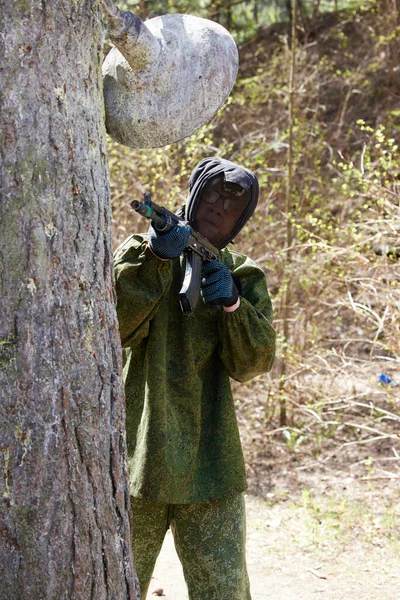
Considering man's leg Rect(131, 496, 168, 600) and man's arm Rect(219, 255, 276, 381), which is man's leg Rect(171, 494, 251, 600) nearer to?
man's leg Rect(131, 496, 168, 600)

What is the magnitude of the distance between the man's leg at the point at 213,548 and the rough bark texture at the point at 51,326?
614 mm

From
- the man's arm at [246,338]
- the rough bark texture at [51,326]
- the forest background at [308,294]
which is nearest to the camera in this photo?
the rough bark texture at [51,326]

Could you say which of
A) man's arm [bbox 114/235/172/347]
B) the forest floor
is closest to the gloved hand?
man's arm [bbox 114/235/172/347]

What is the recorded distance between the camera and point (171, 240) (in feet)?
9.14

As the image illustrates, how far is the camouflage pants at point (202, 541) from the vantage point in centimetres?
296

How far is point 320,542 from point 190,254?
302cm

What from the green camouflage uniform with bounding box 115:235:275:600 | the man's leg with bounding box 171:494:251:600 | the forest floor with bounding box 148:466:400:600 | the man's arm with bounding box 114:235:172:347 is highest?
the man's arm with bounding box 114:235:172:347

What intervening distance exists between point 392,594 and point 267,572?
0.75m

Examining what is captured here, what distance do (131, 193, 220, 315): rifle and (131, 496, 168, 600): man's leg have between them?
71cm

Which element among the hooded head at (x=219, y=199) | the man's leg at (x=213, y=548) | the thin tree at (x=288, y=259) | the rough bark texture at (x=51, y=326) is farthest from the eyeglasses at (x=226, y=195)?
the thin tree at (x=288, y=259)

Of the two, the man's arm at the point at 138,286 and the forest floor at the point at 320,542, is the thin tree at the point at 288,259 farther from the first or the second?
the man's arm at the point at 138,286

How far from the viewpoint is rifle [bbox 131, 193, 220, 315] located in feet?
9.00

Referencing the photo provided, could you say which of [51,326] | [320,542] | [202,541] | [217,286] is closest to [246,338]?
[217,286]

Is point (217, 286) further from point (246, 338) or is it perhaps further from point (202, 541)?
point (202, 541)
